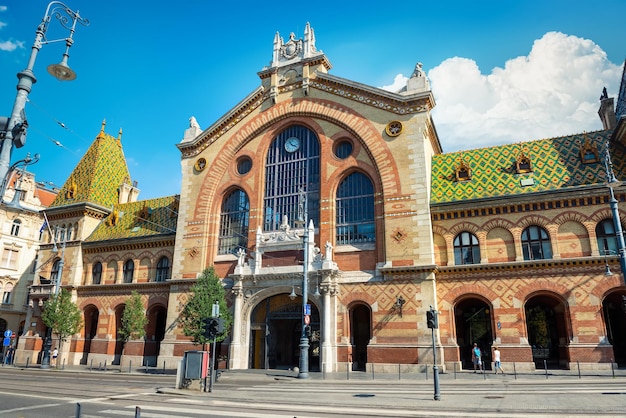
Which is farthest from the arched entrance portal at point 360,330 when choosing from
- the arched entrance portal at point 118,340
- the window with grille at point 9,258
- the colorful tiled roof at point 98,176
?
the window with grille at point 9,258

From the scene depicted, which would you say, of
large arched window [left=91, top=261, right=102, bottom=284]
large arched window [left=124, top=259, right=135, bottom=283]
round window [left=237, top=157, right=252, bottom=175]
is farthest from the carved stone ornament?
large arched window [left=91, top=261, right=102, bottom=284]

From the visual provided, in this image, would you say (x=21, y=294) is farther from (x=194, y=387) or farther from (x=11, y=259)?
(x=194, y=387)

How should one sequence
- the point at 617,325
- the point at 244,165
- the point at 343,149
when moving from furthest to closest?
the point at 244,165 < the point at 343,149 < the point at 617,325

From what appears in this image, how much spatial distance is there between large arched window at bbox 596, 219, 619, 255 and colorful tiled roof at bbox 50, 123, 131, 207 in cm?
4122

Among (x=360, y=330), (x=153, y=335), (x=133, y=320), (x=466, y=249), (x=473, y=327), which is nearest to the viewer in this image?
(x=466, y=249)

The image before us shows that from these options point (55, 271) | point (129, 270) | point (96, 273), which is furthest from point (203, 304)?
point (55, 271)

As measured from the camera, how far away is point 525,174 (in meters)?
30.4

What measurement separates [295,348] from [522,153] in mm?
21703

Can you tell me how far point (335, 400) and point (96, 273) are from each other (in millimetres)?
33737

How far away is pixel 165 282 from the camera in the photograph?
36844 millimetres

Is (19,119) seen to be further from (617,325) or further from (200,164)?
(617,325)

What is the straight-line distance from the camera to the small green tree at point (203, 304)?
98.5 feet

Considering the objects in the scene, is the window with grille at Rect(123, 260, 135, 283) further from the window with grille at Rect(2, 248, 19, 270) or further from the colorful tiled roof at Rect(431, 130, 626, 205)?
the colorful tiled roof at Rect(431, 130, 626, 205)

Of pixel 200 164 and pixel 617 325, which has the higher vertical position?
pixel 200 164
